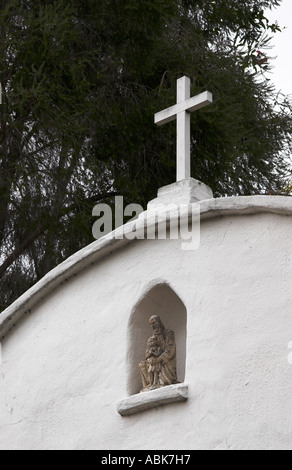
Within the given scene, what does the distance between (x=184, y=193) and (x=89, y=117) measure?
14.2ft

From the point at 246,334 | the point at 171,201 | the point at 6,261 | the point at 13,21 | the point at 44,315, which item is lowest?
the point at 246,334

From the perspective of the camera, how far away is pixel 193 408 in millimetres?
6531

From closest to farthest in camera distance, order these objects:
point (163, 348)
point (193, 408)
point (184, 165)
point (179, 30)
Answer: point (193, 408) < point (163, 348) < point (184, 165) < point (179, 30)

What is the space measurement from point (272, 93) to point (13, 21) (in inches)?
148

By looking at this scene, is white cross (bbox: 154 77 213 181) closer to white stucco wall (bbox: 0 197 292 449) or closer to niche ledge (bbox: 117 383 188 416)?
white stucco wall (bbox: 0 197 292 449)

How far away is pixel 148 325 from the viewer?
7.16m

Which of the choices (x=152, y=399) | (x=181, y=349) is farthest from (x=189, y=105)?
(x=152, y=399)

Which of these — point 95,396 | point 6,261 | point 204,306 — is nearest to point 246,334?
point 204,306

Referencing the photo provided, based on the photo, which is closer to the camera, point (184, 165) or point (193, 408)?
point (193, 408)

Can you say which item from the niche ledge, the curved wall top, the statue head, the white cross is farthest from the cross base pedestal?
the niche ledge

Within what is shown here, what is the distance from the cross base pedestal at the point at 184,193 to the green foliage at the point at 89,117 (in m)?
3.51

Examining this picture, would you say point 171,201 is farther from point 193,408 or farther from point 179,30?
point 179,30

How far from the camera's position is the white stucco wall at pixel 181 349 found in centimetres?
634

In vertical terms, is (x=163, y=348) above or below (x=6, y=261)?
below
